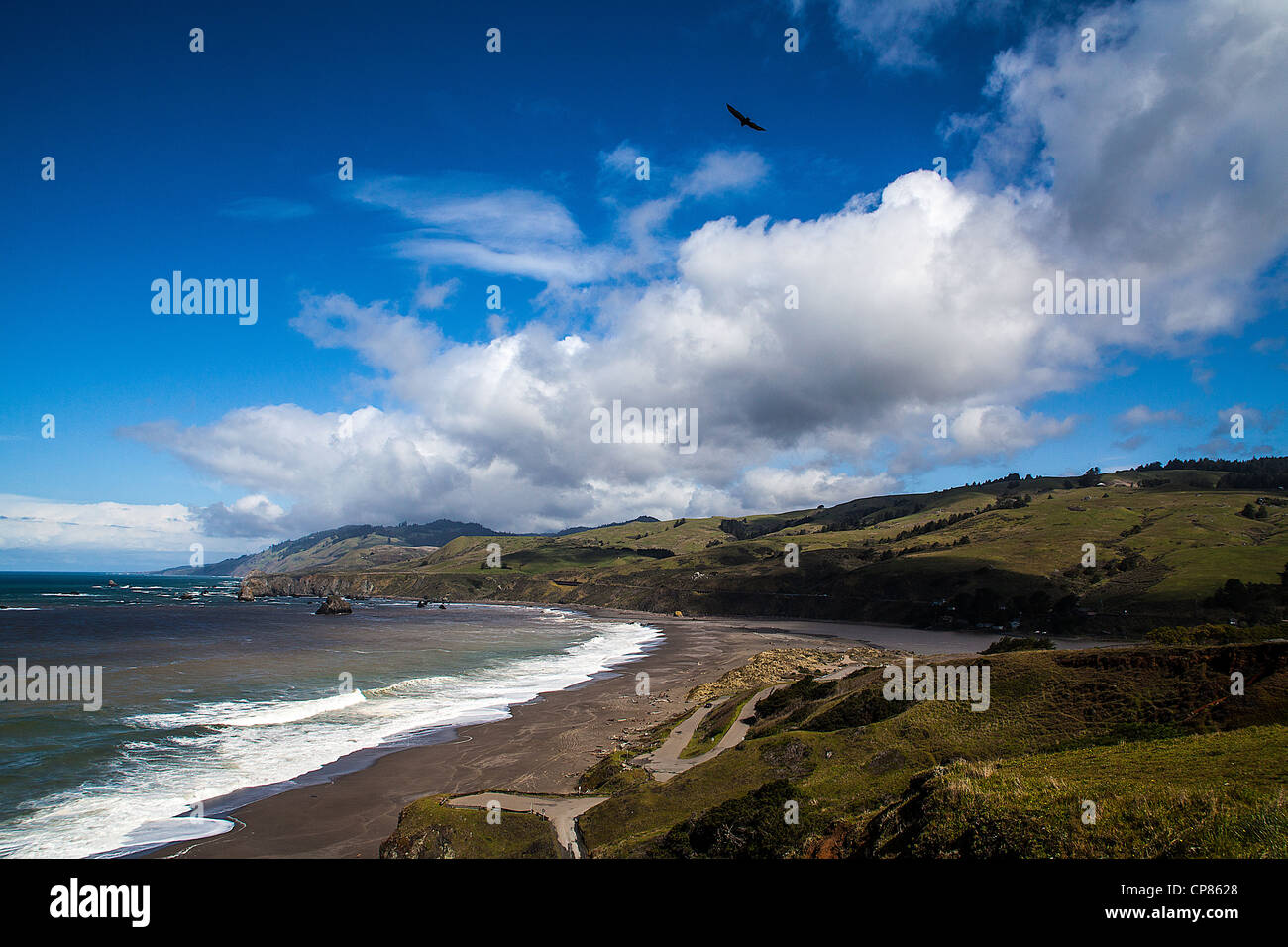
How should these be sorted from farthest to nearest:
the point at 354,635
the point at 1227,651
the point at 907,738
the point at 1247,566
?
1. the point at 1247,566
2. the point at 354,635
3. the point at 907,738
4. the point at 1227,651

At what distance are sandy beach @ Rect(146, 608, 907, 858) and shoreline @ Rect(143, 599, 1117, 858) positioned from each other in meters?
0.06

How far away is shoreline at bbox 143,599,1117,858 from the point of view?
24.1 meters

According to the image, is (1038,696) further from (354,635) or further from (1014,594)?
(1014,594)

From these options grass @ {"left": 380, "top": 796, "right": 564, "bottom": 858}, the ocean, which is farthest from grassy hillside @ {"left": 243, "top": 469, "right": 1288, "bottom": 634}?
grass @ {"left": 380, "top": 796, "right": 564, "bottom": 858}

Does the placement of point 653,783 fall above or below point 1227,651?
below

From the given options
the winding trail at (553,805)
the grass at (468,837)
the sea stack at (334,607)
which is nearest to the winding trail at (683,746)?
the winding trail at (553,805)

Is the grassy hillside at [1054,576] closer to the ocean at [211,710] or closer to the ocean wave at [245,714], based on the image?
the ocean at [211,710]

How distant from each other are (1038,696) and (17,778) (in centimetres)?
4566

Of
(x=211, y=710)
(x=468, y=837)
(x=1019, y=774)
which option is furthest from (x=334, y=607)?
(x=1019, y=774)

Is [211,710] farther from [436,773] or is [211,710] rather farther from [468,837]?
[468,837]

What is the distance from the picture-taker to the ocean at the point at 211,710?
26109mm

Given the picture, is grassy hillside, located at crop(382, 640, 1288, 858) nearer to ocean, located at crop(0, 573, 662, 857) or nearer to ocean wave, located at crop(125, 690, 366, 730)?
ocean, located at crop(0, 573, 662, 857)
